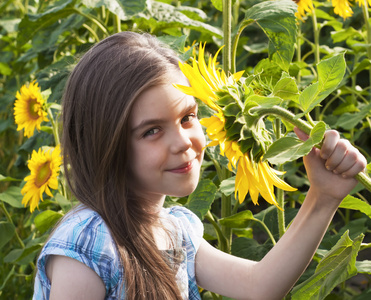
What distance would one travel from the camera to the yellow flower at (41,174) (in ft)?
4.26

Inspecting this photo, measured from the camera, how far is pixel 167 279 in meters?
0.96

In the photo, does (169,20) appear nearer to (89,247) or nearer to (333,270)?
(89,247)

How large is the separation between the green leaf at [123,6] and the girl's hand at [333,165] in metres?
0.64

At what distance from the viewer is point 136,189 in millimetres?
973

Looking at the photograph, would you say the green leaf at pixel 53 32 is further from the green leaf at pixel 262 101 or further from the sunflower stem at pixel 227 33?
the green leaf at pixel 262 101

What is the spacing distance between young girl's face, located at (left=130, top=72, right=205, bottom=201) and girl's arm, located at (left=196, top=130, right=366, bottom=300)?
0.53 feet

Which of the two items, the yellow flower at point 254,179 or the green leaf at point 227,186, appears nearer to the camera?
the yellow flower at point 254,179

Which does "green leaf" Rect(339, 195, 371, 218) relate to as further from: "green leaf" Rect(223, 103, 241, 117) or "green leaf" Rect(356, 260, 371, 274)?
"green leaf" Rect(223, 103, 241, 117)

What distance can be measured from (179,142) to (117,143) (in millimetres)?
91

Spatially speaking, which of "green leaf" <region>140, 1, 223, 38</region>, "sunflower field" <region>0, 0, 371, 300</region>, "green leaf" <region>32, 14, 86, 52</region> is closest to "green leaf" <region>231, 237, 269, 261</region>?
"sunflower field" <region>0, 0, 371, 300</region>

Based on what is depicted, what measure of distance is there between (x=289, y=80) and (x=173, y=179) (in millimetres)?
254

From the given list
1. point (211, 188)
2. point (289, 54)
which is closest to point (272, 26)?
point (289, 54)

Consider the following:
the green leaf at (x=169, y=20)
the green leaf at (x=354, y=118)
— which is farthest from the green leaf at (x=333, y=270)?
the green leaf at (x=169, y=20)

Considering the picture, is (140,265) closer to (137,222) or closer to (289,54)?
(137,222)
